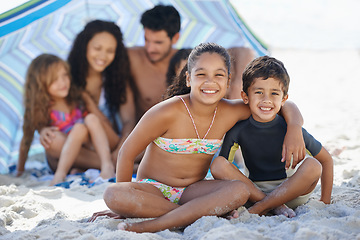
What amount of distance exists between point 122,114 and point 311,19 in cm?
1427

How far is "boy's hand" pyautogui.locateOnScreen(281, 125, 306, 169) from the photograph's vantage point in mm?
2062

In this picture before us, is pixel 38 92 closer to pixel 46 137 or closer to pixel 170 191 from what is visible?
pixel 46 137

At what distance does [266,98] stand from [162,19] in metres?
1.88

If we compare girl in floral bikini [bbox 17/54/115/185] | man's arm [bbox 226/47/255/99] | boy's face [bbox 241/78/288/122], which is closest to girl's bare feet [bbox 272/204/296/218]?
boy's face [bbox 241/78/288/122]

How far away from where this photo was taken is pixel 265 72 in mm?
2178

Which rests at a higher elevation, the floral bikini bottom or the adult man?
the adult man

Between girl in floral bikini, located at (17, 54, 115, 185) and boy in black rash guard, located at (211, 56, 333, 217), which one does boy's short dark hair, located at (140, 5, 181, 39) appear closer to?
girl in floral bikini, located at (17, 54, 115, 185)

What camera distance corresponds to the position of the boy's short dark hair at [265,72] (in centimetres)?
217

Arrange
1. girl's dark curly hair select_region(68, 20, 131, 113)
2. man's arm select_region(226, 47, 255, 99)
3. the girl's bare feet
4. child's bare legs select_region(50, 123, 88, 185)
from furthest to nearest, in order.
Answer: girl's dark curly hair select_region(68, 20, 131, 113) < man's arm select_region(226, 47, 255, 99) < child's bare legs select_region(50, 123, 88, 185) < the girl's bare feet

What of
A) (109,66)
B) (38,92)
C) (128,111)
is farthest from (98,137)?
(109,66)

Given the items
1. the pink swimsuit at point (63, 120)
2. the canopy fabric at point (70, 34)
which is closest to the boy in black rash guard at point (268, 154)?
the canopy fabric at point (70, 34)

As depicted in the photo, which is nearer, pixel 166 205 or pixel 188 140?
pixel 166 205

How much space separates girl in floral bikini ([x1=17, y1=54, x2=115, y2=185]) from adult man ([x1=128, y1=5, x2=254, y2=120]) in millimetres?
627

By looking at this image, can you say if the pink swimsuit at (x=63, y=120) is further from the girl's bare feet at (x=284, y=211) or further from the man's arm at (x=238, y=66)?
the girl's bare feet at (x=284, y=211)
